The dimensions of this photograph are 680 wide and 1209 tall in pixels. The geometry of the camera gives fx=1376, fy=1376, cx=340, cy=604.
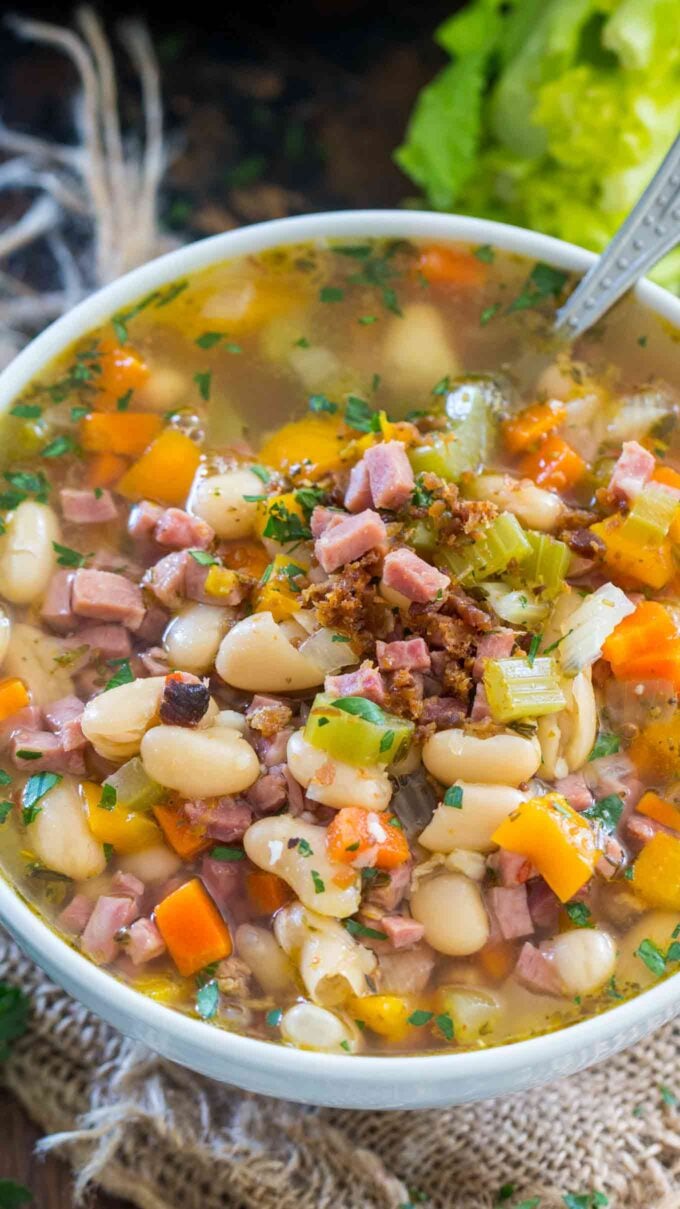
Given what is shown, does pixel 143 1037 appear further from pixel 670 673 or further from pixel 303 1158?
pixel 670 673

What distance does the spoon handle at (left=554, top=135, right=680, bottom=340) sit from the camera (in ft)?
7.34

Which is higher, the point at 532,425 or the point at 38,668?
the point at 532,425

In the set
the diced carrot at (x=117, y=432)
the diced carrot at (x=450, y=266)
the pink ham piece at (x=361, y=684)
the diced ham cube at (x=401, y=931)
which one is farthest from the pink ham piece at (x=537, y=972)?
the diced carrot at (x=450, y=266)

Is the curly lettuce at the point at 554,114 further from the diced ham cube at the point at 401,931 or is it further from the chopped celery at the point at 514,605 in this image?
the diced ham cube at the point at 401,931

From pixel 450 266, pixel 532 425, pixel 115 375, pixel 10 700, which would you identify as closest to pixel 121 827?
pixel 10 700

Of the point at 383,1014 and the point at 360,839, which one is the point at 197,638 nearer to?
the point at 360,839

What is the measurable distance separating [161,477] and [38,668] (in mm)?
399

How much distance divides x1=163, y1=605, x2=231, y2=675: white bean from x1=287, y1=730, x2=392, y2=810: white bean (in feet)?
0.81

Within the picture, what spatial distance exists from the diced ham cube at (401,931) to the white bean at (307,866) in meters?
0.05

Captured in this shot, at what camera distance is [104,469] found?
7.63 ft

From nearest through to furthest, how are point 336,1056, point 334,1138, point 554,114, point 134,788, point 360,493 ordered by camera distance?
point 336,1056 → point 134,788 → point 360,493 → point 334,1138 → point 554,114

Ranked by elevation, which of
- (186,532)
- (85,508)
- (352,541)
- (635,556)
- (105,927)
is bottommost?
(105,927)

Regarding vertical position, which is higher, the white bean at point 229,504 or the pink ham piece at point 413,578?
the pink ham piece at point 413,578

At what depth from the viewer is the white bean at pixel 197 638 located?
2.09 meters
